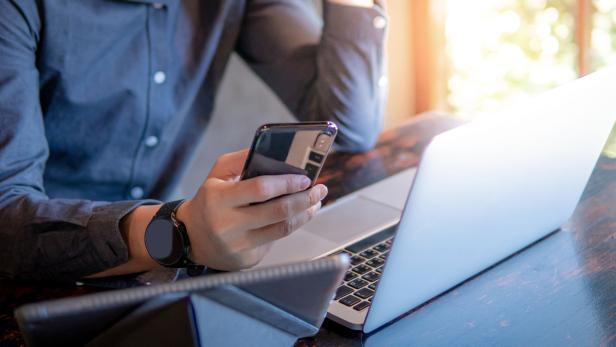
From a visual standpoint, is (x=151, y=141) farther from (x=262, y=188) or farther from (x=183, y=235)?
(x=262, y=188)

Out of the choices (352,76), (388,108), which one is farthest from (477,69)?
(352,76)

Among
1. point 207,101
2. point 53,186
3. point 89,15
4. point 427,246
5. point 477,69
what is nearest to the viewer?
point 427,246

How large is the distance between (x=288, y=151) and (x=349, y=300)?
6.8 inches

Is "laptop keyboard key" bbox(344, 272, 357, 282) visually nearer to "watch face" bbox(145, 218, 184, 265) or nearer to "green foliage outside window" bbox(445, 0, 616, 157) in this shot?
"watch face" bbox(145, 218, 184, 265)

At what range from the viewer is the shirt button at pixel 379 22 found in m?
1.37

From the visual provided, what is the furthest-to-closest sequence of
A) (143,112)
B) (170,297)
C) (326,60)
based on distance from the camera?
1. (326,60)
2. (143,112)
3. (170,297)

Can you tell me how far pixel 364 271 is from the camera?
0.88m

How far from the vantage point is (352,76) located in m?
1.41

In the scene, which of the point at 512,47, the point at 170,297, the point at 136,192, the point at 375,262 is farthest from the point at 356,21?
the point at 512,47

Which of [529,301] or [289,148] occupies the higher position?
[289,148]

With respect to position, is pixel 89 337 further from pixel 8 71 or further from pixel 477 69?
pixel 477 69

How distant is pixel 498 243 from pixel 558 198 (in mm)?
110

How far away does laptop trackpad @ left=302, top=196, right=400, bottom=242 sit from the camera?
102cm

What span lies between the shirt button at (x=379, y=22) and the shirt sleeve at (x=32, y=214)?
610 mm
